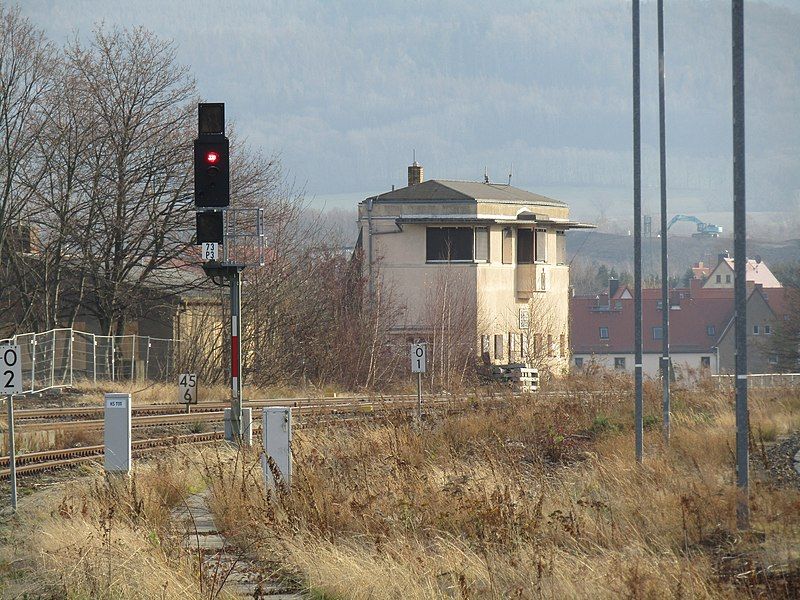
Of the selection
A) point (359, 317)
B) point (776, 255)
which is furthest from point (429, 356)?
point (776, 255)

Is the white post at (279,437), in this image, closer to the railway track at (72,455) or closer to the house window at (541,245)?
the railway track at (72,455)

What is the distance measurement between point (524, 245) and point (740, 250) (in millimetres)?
48433

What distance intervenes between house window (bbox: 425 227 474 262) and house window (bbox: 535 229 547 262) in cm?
413

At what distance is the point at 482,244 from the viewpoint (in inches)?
2244

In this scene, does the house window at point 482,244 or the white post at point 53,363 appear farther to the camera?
the house window at point 482,244

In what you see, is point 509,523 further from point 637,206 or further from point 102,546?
point 637,206

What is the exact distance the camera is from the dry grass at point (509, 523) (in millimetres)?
8150

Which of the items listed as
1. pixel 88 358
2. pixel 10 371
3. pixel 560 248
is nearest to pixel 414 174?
pixel 560 248

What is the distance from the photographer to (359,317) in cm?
4769

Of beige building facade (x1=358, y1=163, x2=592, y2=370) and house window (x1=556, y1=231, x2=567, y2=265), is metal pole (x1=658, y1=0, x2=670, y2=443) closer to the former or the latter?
beige building facade (x1=358, y1=163, x2=592, y2=370)

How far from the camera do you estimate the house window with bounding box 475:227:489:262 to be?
56656 millimetres

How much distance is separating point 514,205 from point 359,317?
14.4m

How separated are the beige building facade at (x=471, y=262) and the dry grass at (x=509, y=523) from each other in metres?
38.8

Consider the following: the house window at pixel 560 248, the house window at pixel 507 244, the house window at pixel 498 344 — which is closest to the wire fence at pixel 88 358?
the house window at pixel 498 344
